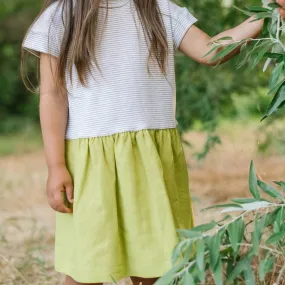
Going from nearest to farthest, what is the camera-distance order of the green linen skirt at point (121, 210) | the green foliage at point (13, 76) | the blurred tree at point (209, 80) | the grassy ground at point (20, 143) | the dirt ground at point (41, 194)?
the green linen skirt at point (121, 210)
the dirt ground at point (41, 194)
the blurred tree at point (209, 80)
the grassy ground at point (20, 143)
the green foliage at point (13, 76)

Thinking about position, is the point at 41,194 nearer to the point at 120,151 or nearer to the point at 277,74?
the point at 120,151

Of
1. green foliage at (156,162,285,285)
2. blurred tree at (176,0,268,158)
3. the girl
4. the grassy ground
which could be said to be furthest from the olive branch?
the grassy ground

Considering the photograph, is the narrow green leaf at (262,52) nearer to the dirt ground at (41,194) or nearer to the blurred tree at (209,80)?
the dirt ground at (41,194)

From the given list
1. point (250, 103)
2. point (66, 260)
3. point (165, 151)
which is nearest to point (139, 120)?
point (165, 151)

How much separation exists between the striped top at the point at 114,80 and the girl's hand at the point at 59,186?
0.09m

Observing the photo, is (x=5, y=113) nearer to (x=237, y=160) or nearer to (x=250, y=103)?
(x=250, y=103)

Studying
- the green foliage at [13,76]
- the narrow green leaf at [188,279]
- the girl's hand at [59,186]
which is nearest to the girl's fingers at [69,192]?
the girl's hand at [59,186]

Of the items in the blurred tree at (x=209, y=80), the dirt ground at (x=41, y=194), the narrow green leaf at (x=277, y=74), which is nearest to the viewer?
the narrow green leaf at (x=277, y=74)

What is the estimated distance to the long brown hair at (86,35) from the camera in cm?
182

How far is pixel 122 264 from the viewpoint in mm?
1820

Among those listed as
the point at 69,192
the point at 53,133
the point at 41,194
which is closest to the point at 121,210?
the point at 69,192

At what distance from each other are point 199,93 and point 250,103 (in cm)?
404

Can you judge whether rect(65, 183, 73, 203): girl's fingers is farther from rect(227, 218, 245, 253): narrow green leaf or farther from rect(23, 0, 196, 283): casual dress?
rect(227, 218, 245, 253): narrow green leaf

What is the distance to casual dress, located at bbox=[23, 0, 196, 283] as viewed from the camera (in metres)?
1.79
